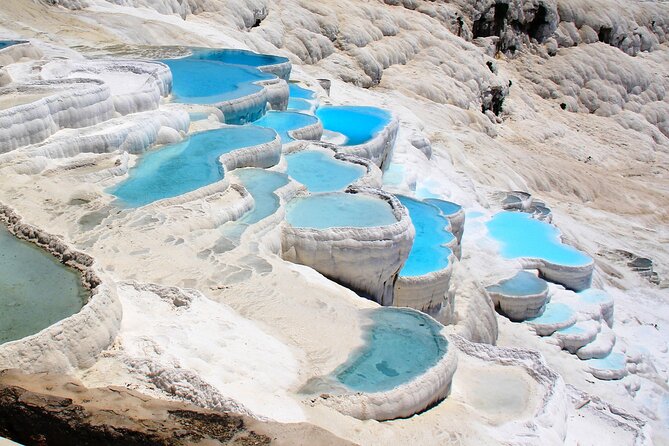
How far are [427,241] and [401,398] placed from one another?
448 centimetres

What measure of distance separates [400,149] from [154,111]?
217 inches

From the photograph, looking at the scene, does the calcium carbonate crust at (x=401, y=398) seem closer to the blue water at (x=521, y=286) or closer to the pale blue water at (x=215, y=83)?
the blue water at (x=521, y=286)

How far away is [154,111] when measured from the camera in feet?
29.7

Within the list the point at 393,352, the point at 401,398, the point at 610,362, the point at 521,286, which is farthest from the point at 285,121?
the point at 401,398

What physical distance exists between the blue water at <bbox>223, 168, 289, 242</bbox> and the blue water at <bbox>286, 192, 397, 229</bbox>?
9.6 inches

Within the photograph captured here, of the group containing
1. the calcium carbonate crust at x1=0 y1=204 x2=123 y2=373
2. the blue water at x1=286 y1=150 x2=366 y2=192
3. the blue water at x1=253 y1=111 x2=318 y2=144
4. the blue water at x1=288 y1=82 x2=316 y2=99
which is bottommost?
the blue water at x1=288 y1=82 x2=316 y2=99

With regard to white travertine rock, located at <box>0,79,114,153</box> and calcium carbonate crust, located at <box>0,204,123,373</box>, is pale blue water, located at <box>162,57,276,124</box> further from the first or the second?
calcium carbonate crust, located at <box>0,204,123,373</box>

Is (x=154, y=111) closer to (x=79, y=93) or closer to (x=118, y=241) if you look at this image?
(x=79, y=93)

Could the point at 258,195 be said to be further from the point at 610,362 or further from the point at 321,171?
the point at 610,362

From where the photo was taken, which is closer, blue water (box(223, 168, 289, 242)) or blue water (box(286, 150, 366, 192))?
blue water (box(223, 168, 289, 242))

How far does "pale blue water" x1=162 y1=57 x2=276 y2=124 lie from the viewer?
10688 millimetres

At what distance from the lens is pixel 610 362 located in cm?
995

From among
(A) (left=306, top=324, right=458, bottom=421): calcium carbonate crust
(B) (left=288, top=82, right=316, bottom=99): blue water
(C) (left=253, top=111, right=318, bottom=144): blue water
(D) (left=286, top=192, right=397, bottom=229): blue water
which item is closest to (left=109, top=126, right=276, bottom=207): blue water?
(D) (left=286, top=192, right=397, bottom=229): blue water

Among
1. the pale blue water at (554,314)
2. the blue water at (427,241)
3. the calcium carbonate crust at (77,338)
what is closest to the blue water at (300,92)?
the blue water at (427,241)
